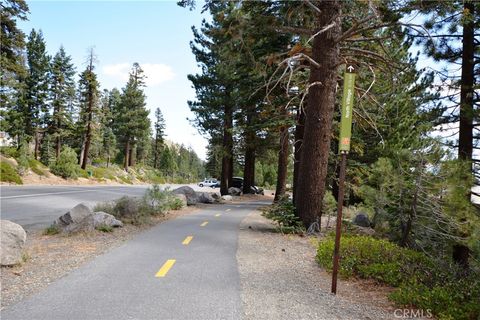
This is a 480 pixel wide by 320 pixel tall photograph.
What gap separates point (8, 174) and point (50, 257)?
2727 cm

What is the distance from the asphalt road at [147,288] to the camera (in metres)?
4.20

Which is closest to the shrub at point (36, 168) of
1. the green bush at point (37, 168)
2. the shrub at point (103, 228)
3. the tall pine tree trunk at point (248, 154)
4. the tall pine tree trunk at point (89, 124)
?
the green bush at point (37, 168)

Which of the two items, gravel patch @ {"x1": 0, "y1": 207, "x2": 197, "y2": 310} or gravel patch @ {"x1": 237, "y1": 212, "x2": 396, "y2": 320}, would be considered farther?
gravel patch @ {"x1": 0, "y1": 207, "x2": 197, "y2": 310}

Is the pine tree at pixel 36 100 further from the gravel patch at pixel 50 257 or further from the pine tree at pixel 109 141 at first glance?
the gravel patch at pixel 50 257

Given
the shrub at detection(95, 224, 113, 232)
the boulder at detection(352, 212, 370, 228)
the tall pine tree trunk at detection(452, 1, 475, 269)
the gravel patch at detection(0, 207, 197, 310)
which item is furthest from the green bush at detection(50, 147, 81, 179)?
the tall pine tree trunk at detection(452, 1, 475, 269)

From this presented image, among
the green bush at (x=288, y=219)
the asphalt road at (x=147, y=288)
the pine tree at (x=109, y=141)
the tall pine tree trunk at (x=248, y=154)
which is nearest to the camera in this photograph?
the asphalt road at (x=147, y=288)

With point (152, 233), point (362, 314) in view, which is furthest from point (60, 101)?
point (362, 314)

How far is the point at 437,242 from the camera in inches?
355

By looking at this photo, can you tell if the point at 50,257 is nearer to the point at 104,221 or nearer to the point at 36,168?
the point at 104,221

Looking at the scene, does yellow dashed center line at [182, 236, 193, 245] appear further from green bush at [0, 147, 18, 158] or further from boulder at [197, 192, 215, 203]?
green bush at [0, 147, 18, 158]

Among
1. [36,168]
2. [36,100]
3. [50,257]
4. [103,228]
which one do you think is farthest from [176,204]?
[36,100]

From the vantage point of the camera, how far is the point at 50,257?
684 centimetres

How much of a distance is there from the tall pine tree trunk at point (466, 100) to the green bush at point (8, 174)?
3141cm

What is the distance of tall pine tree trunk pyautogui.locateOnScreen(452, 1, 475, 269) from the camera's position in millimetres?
9523
